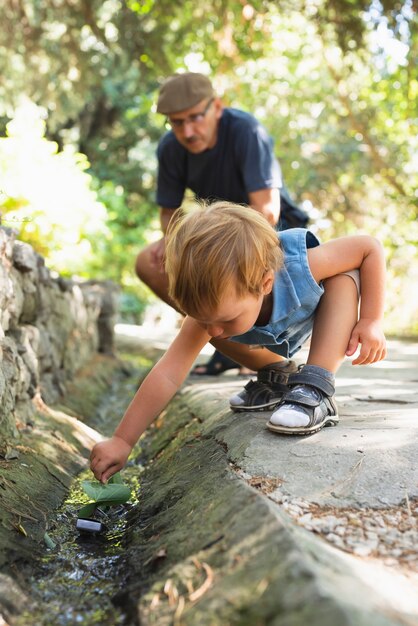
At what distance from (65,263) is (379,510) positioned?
14.2 feet

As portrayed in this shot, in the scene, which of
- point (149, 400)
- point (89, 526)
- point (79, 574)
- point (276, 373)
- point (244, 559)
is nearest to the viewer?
point (244, 559)

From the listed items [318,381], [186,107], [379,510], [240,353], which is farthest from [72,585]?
[186,107]

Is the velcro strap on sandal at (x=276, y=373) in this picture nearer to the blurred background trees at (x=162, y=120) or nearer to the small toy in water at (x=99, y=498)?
the small toy in water at (x=99, y=498)

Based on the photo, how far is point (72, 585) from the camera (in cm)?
167

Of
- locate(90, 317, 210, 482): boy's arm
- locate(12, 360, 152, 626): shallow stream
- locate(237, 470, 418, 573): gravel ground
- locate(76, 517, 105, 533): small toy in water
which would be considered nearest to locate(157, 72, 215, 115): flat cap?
locate(90, 317, 210, 482): boy's arm

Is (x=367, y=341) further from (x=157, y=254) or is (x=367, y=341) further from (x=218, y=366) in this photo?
(x=218, y=366)

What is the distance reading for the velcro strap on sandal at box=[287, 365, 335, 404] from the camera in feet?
7.71

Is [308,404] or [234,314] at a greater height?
[234,314]

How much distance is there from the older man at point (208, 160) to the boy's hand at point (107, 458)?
60.7 inches

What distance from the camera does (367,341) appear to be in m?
2.44

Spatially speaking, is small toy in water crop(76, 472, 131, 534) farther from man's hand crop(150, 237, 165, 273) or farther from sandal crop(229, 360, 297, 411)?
man's hand crop(150, 237, 165, 273)

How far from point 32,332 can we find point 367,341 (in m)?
1.73

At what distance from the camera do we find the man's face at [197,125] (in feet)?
12.5

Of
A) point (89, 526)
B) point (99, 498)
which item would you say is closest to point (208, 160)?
point (99, 498)
